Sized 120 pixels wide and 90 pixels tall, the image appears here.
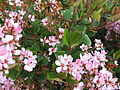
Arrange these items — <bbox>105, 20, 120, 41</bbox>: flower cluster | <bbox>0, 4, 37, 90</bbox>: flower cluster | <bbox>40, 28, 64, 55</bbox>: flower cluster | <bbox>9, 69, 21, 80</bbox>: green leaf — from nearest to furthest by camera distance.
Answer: <bbox>0, 4, 37, 90</bbox>: flower cluster < <bbox>9, 69, 21, 80</bbox>: green leaf < <bbox>40, 28, 64, 55</bbox>: flower cluster < <bbox>105, 20, 120, 41</bbox>: flower cluster

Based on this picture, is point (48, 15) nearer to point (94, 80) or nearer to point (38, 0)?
point (38, 0)

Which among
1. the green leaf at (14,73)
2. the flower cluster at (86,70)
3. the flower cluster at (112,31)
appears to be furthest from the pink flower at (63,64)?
the flower cluster at (112,31)

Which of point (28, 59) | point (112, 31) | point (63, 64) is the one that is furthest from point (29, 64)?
point (112, 31)

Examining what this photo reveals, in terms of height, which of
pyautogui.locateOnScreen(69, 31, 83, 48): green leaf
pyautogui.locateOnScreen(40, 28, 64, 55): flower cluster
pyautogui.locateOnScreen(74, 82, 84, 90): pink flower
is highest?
pyautogui.locateOnScreen(69, 31, 83, 48): green leaf

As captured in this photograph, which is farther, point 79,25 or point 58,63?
point 79,25

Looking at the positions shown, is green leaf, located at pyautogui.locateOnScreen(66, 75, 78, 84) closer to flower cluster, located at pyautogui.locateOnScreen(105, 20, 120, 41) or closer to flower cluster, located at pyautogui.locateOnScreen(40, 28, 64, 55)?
flower cluster, located at pyautogui.locateOnScreen(40, 28, 64, 55)

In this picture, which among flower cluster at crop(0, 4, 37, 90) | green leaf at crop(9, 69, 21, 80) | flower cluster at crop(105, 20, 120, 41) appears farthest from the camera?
flower cluster at crop(105, 20, 120, 41)

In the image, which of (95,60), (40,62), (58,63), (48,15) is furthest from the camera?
(48,15)

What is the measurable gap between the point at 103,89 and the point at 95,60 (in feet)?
0.39

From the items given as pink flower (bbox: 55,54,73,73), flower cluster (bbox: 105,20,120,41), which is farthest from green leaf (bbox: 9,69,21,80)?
flower cluster (bbox: 105,20,120,41)

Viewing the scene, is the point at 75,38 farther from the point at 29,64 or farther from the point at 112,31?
the point at 112,31

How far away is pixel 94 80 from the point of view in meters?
0.74

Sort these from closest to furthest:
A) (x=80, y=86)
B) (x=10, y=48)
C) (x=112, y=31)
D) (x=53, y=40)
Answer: (x=10, y=48)
(x=80, y=86)
(x=53, y=40)
(x=112, y=31)

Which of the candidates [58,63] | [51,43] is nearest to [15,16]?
[51,43]
